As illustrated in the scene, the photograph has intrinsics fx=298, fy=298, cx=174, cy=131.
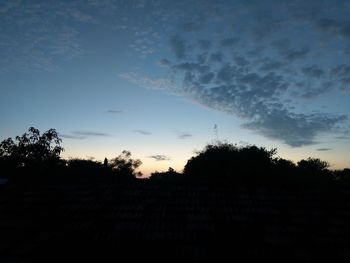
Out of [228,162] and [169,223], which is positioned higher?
[228,162]

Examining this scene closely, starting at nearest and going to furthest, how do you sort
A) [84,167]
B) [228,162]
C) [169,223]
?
1. [169,223]
2. [228,162]
3. [84,167]

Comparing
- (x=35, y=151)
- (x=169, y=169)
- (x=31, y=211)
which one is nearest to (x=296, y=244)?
(x=31, y=211)

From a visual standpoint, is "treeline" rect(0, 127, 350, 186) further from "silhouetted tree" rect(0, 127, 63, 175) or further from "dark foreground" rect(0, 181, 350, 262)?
"dark foreground" rect(0, 181, 350, 262)

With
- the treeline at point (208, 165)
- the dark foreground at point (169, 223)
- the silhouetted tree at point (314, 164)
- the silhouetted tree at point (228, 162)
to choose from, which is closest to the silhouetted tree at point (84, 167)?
the treeline at point (208, 165)

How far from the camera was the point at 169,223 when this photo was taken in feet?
25.8

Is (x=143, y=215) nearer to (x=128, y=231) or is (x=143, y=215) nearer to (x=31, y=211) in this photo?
(x=128, y=231)

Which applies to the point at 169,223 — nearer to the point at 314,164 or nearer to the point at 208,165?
the point at 208,165

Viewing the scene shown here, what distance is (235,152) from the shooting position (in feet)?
175

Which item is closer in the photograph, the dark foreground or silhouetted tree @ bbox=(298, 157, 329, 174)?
the dark foreground

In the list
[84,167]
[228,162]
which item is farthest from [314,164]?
[84,167]

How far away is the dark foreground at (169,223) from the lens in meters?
7.09

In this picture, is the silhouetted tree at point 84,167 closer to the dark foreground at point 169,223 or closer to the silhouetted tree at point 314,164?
the silhouetted tree at point 314,164

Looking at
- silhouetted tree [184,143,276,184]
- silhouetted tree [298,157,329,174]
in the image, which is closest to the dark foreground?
silhouetted tree [184,143,276,184]

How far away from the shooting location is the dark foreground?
7.09 meters
